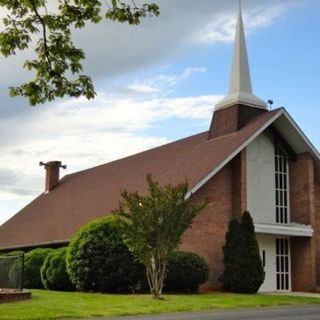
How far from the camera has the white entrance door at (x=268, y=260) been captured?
28.8 metres

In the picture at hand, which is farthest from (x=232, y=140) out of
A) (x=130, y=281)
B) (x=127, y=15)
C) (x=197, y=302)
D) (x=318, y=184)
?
(x=127, y=15)

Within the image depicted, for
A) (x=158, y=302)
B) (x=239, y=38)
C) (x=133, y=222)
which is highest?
(x=239, y=38)

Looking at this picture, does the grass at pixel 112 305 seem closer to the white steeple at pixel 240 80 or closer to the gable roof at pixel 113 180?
the gable roof at pixel 113 180

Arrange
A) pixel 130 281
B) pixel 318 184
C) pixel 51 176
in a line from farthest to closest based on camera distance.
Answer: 1. pixel 51 176
2. pixel 318 184
3. pixel 130 281

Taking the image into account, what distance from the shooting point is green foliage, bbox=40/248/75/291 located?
2586cm

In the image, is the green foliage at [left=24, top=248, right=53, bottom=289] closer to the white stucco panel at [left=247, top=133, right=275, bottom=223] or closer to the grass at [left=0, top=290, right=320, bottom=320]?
the grass at [left=0, top=290, right=320, bottom=320]

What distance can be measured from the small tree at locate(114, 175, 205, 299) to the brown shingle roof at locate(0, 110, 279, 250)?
4827 mm

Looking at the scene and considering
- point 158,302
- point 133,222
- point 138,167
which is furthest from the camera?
point 138,167

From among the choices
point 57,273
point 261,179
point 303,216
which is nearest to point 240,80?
point 261,179

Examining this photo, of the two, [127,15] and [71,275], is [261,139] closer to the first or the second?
[71,275]

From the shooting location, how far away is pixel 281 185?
98.7 feet

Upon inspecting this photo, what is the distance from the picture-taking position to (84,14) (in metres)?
10.5

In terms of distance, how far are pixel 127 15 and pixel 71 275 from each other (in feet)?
52.2

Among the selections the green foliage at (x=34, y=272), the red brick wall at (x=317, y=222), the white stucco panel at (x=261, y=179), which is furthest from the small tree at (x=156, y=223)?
the red brick wall at (x=317, y=222)
